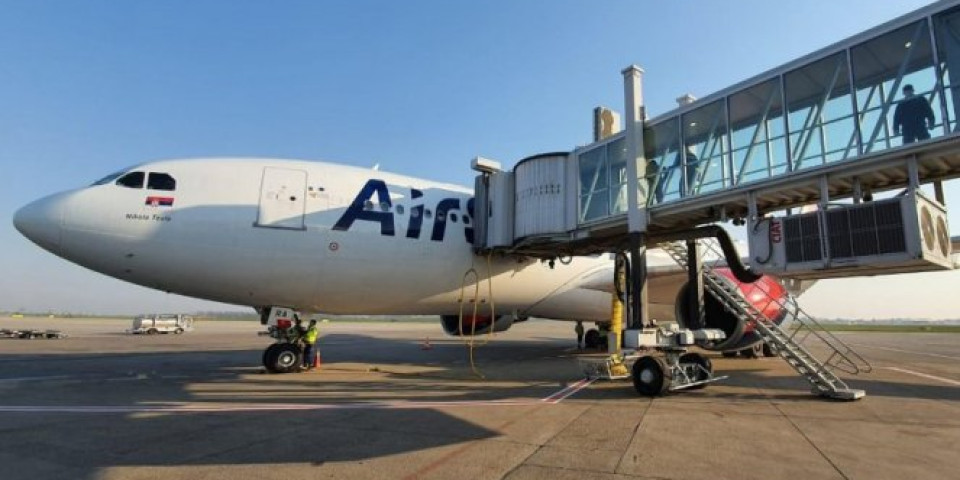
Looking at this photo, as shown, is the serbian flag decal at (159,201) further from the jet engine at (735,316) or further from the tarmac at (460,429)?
the jet engine at (735,316)

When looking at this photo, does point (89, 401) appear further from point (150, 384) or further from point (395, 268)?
point (395, 268)

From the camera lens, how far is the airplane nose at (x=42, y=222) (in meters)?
10.5

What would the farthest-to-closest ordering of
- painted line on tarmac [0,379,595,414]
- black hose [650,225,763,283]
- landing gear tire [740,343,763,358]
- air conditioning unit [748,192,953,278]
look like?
landing gear tire [740,343,763,358]
black hose [650,225,763,283]
painted line on tarmac [0,379,595,414]
air conditioning unit [748,192,953,278]

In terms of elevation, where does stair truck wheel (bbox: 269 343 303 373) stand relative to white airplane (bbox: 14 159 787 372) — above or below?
below

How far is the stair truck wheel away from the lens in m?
13.5

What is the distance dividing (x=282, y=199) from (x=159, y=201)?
2405 mm

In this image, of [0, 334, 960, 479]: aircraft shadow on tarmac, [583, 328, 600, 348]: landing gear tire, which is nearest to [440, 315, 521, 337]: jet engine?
[0, 334, 960, 479]: aircraft shadow on tarmac

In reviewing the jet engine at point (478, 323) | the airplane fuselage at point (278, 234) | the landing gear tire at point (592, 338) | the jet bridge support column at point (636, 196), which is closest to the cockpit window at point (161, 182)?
the airplane fuselage at point (278, 234)

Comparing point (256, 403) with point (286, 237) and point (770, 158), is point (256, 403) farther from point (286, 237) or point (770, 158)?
point (770, 158)

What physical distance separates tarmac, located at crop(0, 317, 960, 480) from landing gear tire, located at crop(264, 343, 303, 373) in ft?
1.85

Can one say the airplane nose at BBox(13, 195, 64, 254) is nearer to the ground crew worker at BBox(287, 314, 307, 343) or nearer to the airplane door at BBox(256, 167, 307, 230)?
the airplane door at BBox(256, 167, 307, 230)

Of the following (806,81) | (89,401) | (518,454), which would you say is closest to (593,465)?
(518,454)

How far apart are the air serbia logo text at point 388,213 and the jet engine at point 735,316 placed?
570cm

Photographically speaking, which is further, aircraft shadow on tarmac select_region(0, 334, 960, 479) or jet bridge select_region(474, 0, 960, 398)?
jet bridge select_region(474, 0, 960, 398)
